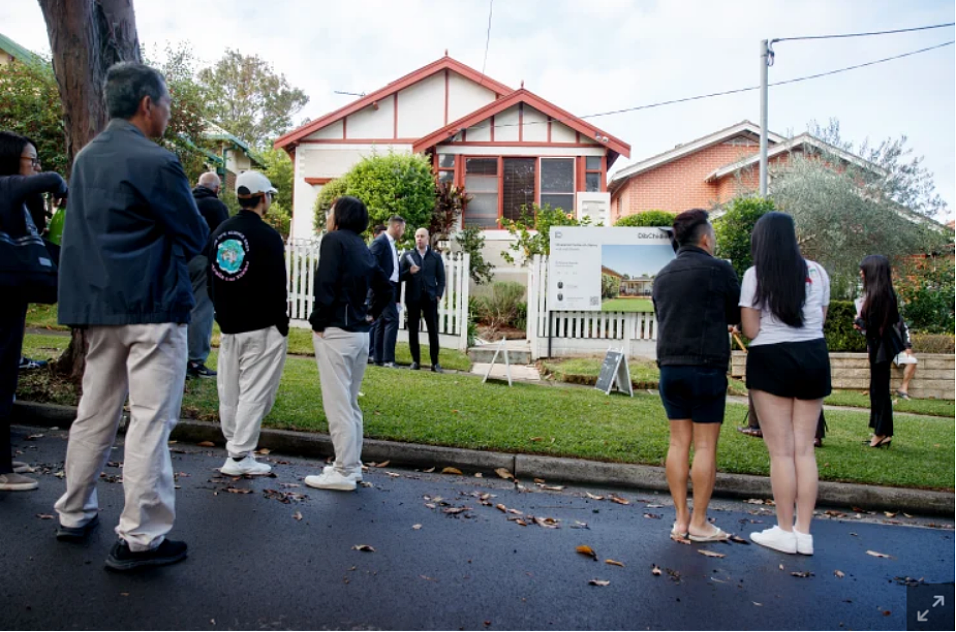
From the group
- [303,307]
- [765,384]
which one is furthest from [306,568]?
[303,307]

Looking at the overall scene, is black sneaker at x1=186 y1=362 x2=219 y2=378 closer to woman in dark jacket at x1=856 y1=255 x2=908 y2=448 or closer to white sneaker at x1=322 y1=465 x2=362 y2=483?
white sneaker at x1=322 y1=465 x2=362 y2=483

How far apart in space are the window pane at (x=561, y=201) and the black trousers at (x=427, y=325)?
11398mm

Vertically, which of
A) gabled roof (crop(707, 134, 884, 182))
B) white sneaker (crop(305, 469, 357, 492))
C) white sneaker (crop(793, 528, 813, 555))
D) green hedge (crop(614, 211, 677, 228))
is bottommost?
white sneaker (crop(793, 528, 813, 555))

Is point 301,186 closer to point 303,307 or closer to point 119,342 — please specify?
point 303,307

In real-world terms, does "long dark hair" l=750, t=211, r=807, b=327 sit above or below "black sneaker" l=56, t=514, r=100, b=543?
above

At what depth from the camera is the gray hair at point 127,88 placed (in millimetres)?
3562

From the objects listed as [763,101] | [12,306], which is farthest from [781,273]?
[763,101]

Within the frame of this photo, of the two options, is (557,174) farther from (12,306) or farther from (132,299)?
(132,299)

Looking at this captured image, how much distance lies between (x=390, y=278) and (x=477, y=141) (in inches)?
486

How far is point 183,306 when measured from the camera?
3547 mm

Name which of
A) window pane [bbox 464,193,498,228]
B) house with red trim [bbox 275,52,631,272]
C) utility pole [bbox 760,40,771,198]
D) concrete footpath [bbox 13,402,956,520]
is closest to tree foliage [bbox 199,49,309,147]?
house with red trim [bbox 275,52,631,272]

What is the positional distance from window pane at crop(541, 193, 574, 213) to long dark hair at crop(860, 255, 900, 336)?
46.8ft

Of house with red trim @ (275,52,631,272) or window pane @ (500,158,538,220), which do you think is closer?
house with red trim @ (275,52,631,272)

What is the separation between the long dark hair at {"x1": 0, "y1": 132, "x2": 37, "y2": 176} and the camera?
465 cm
